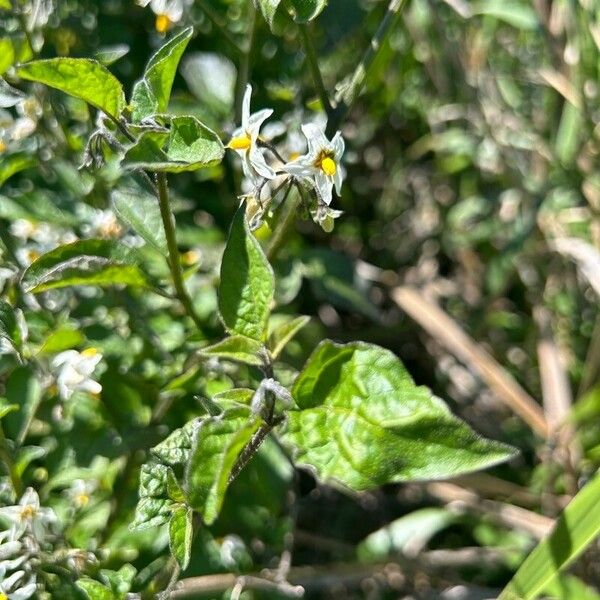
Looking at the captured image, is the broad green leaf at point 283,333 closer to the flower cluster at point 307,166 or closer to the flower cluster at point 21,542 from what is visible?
the flower cluster at point 307,166

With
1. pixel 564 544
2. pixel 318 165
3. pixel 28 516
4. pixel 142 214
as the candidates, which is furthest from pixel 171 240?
pixel 564 544

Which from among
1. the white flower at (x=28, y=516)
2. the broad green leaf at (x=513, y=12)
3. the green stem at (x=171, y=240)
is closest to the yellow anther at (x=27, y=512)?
the white flower at (x=28, y=516)

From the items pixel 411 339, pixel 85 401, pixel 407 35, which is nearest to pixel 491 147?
pixel 407 35

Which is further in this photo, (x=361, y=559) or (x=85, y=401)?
(x=361, y=559)

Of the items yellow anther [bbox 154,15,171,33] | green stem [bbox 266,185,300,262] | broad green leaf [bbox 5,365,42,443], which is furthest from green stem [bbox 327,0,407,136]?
broad green leaf [bbox 5,365,42,443]

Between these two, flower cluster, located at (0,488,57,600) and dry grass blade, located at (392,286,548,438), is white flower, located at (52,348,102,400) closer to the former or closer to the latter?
flower cluster, located at (0,488,57,600)

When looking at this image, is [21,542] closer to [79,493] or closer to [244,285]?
[79,493]

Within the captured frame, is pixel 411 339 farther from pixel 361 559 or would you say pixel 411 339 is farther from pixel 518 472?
pixel 361 559
